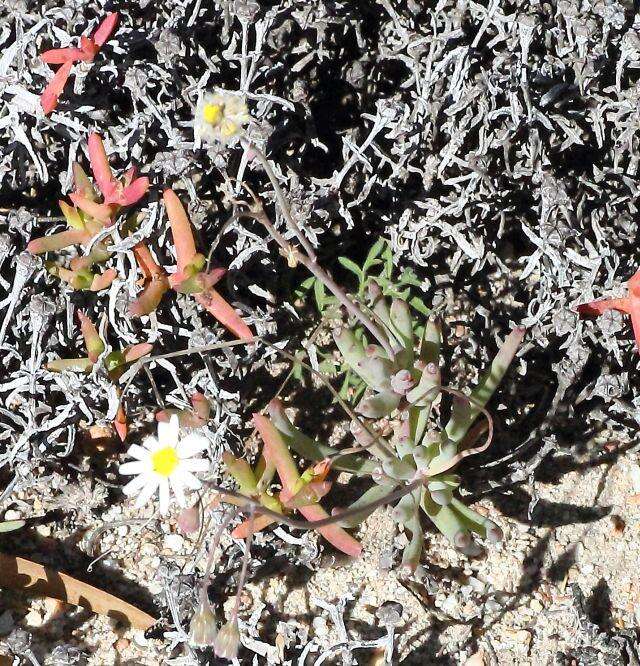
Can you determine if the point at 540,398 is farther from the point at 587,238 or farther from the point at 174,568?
the point at 174,568

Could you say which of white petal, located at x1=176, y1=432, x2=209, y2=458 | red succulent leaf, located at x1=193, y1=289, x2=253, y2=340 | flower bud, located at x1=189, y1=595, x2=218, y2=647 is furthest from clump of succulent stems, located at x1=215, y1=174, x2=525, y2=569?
flower bud, located at x1=189, y1=595, x2=218, y2=647

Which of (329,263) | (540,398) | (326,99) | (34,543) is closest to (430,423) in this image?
(540,398)

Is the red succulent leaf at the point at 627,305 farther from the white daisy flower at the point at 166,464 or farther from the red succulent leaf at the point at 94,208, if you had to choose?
the red succulent leaf at the point at 94,208

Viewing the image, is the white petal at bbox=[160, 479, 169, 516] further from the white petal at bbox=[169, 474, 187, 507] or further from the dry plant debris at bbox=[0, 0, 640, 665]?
the dry plant debris at bbox=[0, 0, 640, 665]

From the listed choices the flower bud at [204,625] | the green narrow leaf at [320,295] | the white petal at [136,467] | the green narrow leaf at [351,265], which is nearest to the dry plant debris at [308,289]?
the green narrow leaf at [320,295]

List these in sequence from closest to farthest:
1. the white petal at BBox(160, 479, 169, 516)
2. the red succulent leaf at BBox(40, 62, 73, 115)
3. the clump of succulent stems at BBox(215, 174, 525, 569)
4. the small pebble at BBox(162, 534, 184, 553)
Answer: the white petal at BBox(160, 479, 169, 516)
the clump of succulent stems at BBox(215, 174, 525, 569)
the red succulent leaf at BBox(40, 62, 73, 115)
the small pebble at BBox(162, 534, 184, 553)

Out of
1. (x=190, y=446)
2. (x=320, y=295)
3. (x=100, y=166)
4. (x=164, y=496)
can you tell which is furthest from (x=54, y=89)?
(x=164, y=496)

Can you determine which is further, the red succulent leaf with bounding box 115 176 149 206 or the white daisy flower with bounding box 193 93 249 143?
the red succulent leaf with bounding box 115 176 149 206

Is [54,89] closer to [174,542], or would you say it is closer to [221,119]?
[221,119]
